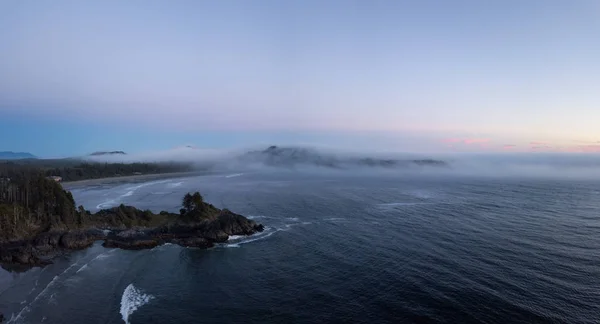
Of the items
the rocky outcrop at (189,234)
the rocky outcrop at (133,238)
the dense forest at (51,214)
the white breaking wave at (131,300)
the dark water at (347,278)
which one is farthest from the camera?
the rocky outcrop at (189,234)

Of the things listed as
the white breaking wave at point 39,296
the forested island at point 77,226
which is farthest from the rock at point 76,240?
the white breaking wave at point 39,296

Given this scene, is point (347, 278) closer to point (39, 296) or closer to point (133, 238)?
point (39, 296)

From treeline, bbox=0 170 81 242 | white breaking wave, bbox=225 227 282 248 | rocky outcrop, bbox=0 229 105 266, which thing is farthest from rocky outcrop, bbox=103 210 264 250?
treeline, bbox=0 170 81 242

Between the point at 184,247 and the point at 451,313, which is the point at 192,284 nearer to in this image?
the point at 184,247

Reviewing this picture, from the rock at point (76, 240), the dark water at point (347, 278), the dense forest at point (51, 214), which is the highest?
the dense forest at point (51, 214)

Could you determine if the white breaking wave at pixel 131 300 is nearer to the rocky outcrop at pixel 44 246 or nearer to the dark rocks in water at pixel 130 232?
the dark rocks in water at pixel 130 232
